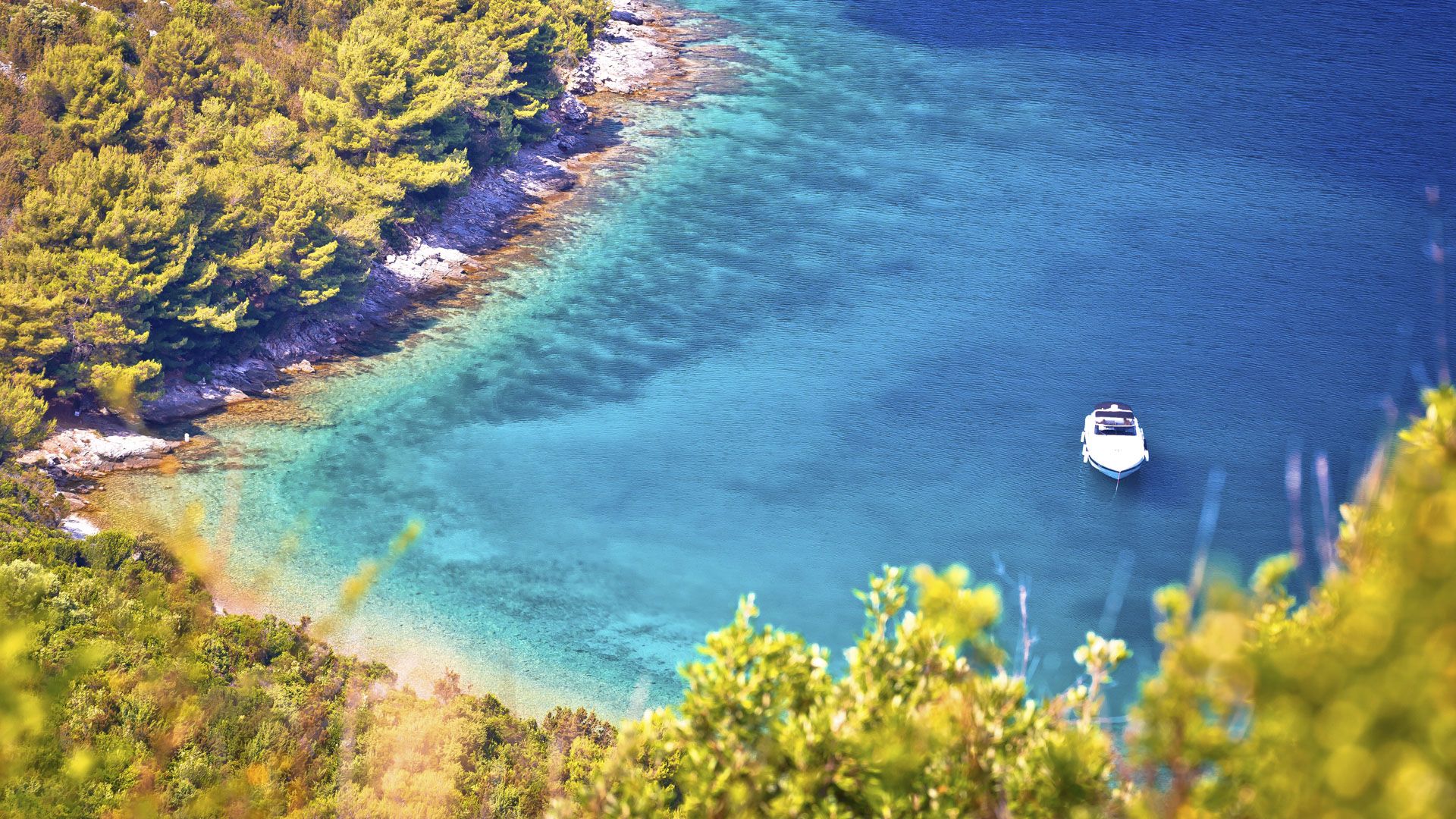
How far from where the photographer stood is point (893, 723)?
12.7 m

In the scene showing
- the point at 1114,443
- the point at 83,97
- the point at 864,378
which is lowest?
the point at 864,378

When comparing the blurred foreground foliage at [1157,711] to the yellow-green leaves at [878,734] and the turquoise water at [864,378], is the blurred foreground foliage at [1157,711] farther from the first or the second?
the turquoise water at [864,378]

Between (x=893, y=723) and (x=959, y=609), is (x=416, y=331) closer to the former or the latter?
(x=959, y=609)

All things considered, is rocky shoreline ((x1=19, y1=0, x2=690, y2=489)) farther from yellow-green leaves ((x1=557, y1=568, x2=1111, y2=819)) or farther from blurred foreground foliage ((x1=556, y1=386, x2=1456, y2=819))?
blurred foreground foliage ((x1=556, y1=386, x2=1456, y2=819))

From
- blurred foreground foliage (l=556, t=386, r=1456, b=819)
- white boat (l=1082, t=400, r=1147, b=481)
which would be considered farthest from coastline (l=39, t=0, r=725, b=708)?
blurred foreground foliage (l=556, t=386, r=1456, b=819)

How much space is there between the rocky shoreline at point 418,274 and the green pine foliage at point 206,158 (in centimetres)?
114

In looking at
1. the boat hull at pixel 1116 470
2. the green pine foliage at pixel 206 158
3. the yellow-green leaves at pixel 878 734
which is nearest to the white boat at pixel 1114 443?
the boat hull at pixel 1116 470

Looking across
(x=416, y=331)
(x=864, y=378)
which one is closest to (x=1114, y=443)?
(x=864, y=378)

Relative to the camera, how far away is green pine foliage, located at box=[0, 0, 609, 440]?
42.4m

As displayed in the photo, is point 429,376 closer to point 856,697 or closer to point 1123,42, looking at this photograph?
point 856,697

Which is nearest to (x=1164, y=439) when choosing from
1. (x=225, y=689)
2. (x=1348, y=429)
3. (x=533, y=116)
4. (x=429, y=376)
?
(x=1348, y=429)

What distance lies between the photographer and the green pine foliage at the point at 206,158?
42406mm

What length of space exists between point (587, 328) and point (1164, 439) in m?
25.4

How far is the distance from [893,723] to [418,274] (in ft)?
158
